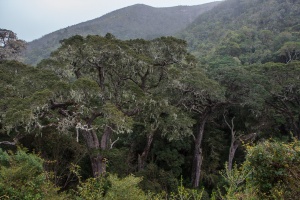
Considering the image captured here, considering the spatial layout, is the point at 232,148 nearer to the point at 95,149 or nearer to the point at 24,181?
the point at 95,149

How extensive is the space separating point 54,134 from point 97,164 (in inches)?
101

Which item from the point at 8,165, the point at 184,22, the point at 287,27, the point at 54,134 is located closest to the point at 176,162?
A: the point at 54,134

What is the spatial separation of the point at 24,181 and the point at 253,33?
Answer: 35.8 m

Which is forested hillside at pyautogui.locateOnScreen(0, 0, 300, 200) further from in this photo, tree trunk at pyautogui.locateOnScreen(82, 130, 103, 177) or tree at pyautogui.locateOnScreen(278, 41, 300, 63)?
tree at pyautogui.locateOnScreen(278, 41, 300, 63)

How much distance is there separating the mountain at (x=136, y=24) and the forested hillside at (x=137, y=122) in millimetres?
50394

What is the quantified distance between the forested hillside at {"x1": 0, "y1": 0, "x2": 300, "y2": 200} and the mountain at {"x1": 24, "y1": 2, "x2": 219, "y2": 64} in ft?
165

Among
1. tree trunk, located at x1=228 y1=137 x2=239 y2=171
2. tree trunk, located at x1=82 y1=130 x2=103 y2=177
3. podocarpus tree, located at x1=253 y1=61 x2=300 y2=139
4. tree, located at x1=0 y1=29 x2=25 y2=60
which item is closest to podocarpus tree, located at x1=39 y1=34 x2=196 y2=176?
tree trunk, located at x1=82 y1=130 x2=103 y2=177

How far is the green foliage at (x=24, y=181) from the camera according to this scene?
5602mm

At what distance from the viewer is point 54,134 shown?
443 inches

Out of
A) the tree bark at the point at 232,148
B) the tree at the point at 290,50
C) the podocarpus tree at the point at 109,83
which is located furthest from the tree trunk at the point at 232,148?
the tree at the point at 290,50

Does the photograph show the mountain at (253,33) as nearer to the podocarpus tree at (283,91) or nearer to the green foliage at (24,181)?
the podocarpus tree at (283,91)

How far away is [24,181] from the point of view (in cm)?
593

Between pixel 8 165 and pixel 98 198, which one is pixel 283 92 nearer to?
pixel 98 198

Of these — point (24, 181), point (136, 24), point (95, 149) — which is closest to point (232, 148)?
point (95, 149)
